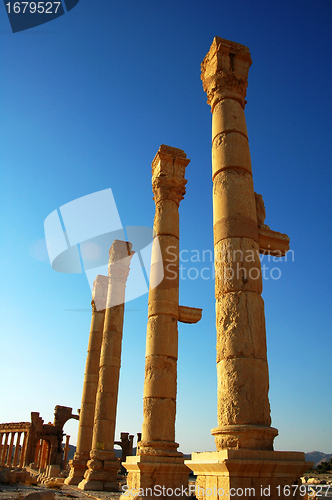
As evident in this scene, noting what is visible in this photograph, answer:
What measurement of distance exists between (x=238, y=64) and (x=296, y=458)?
294 inches

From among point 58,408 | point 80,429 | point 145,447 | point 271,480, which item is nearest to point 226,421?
point 271,480

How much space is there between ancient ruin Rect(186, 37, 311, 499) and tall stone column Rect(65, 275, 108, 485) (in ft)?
40.8

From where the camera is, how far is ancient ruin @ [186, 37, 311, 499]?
518 centimetres

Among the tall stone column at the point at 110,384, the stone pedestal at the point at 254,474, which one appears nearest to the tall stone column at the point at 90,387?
the tall stone column at the point at 110,384

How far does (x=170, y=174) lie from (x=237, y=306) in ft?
21.5

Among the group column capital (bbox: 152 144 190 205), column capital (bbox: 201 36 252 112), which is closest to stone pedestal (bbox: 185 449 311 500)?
column capital (bbox: 201 36 252 112)

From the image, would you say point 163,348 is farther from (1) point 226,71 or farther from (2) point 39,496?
(1) point 226,71

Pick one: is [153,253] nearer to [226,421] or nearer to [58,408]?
[226,421]

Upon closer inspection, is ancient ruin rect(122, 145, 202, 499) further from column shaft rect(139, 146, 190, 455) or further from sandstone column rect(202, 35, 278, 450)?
sandstone column rect(202, 35, 278, 450)

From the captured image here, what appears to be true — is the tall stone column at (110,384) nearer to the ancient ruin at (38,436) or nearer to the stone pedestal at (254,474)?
the stone pedestal at (254,474)

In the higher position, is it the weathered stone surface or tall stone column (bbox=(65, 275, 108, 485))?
tall stone column (bbox=(65, 275, 108, 485))

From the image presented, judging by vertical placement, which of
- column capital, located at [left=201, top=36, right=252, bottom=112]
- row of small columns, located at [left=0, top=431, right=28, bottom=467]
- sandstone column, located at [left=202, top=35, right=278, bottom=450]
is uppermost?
column capital, located at [left=201, top=36, right=252, bottom=112]

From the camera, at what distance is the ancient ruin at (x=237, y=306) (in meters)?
5.18

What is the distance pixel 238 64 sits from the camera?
829cm
